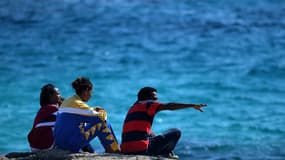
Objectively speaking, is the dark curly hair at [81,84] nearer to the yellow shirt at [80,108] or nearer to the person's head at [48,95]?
the yellow shirt at [80,108]

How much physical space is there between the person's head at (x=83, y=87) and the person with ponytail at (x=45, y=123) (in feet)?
1.67

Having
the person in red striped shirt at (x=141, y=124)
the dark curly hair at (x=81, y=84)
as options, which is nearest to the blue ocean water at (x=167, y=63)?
the person in red striped shirt at (x=141, y=124)

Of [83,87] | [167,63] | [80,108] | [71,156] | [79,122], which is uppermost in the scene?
[167,63]

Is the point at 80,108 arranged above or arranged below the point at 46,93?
below

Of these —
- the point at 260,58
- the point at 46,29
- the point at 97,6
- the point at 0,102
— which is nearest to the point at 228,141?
the point at 0,102

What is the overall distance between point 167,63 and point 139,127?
11222 millimetres

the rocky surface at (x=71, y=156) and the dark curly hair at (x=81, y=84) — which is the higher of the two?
the dark curly hair at (x=81, y=84)

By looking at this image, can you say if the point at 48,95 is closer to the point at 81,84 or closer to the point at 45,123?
the point at 45,123

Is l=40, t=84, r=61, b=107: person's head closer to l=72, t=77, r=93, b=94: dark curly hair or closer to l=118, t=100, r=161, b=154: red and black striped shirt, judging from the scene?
l=72, t=77, r=93, b=94: dark curly hair

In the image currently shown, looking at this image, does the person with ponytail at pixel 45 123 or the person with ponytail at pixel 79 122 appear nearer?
the person with ponytail at pixel 79 122

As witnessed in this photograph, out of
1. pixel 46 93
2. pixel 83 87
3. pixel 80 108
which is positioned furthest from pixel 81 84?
pixel 46 93

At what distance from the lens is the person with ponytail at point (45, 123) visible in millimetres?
8039

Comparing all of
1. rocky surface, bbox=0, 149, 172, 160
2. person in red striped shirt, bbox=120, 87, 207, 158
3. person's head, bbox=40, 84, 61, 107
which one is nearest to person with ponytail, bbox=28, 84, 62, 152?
person's head, bbox=40, 84, 61, 107

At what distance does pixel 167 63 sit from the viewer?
19.2 metres
